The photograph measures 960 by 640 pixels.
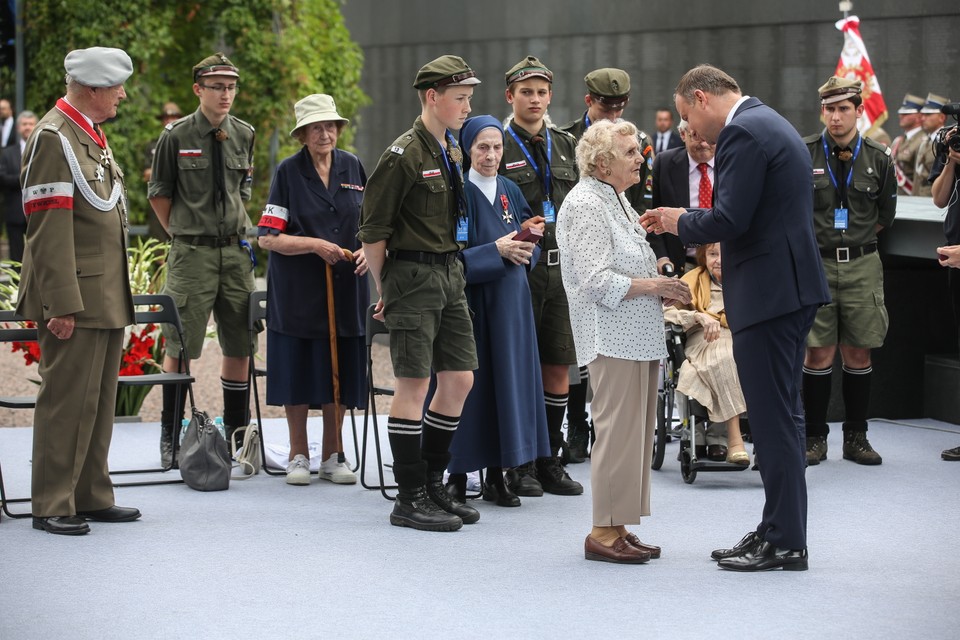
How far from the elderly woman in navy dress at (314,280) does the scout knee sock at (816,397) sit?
2.22 meters

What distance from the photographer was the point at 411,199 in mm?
5348

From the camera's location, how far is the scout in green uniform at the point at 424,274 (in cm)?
529

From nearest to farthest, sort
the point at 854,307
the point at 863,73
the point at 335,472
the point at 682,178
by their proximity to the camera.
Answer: the point at 335,472 → the point at 854,307 → the point at 682,178 → the point at 863,73

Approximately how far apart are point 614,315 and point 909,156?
798 cm

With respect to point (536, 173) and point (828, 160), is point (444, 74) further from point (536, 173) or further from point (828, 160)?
point (828, 160)

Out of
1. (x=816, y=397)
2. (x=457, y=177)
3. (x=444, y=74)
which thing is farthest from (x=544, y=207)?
(x=816, y=397)

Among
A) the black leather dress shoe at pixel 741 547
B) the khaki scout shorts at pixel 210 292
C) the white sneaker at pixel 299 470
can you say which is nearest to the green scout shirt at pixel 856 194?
the black leather dress shoe at pixel 741 547

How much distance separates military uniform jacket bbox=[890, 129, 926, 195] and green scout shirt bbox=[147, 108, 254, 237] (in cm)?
707

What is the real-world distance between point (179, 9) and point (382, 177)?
38.4ft

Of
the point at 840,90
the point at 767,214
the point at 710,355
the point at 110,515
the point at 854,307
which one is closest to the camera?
the point at 767,214

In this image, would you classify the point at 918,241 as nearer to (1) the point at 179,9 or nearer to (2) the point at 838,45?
(2) the point at 838,45

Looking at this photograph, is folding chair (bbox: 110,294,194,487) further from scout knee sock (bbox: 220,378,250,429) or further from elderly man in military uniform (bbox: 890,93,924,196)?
elderly man in military uniform (bbox: 890,93,924,196)

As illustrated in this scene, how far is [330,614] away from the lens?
4285 millimetres

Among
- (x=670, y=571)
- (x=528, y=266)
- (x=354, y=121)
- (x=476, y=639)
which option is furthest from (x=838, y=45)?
(x=476, y=639)
